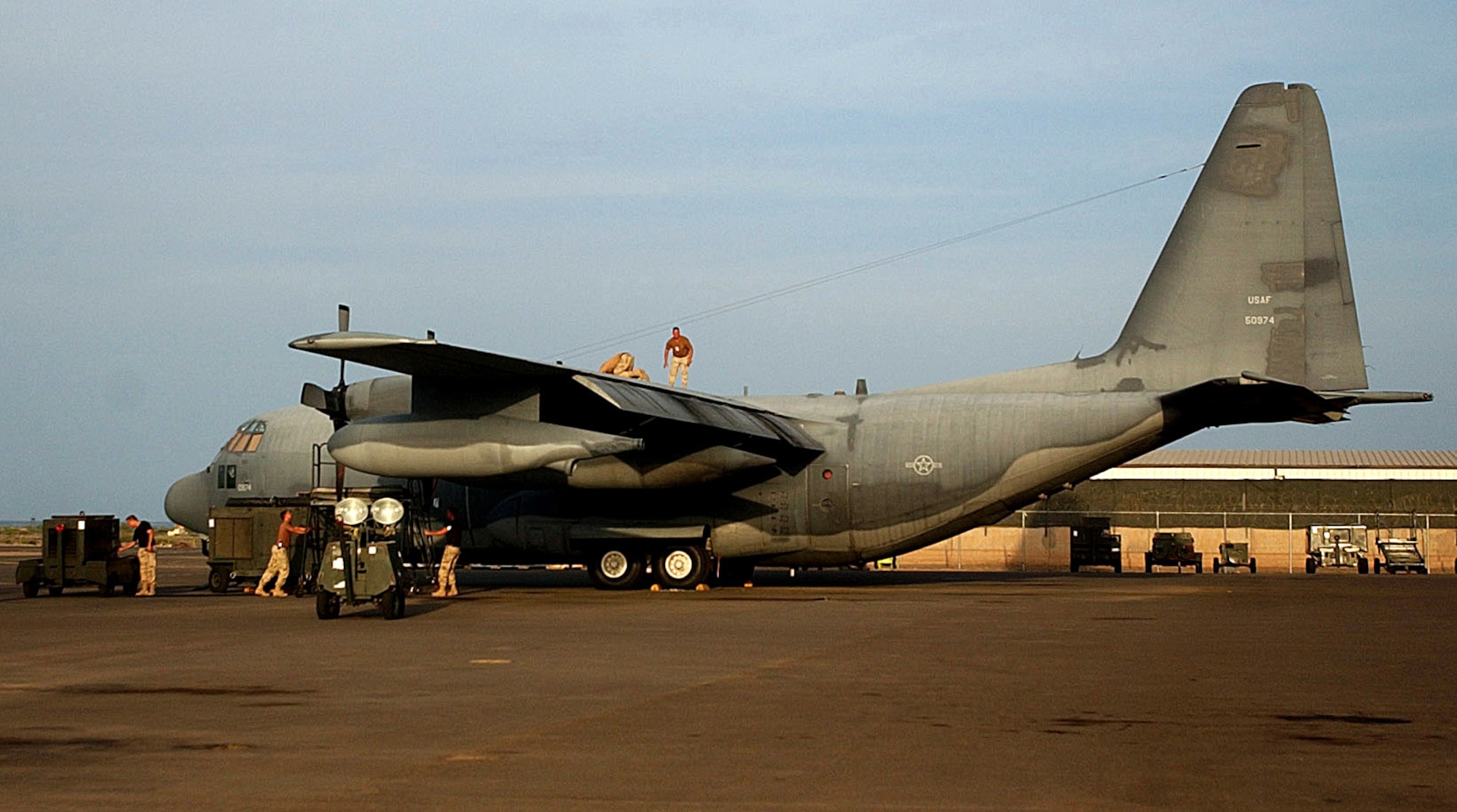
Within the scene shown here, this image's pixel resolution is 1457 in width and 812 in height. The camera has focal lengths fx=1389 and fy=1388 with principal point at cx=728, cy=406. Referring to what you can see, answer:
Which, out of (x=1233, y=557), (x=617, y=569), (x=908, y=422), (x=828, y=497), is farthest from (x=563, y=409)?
(x=1233, y=557)

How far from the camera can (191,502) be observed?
92.5 feet

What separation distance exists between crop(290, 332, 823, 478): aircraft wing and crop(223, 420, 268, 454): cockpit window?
6179mm

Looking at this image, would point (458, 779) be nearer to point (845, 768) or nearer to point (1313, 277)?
point (845, 768)

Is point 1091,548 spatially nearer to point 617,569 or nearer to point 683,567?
point 683,567

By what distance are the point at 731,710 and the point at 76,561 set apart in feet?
58.6

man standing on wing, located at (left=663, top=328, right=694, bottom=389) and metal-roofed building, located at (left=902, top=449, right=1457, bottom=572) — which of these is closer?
man standing on wing, located at (left=663, top=328, right=694, bottom=389)

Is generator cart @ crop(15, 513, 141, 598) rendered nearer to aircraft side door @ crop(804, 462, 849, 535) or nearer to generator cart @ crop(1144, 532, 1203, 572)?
aircraft side door @ crop(804, 462, 849, 535)

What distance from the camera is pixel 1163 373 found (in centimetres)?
2392

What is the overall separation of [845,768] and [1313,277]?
1854 centimetres

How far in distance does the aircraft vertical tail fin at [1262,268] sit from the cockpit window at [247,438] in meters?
16.6

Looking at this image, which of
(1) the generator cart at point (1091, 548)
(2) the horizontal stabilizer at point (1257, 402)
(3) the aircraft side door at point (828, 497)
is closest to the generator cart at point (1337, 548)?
(1) the generator cart at point (1091, 548)

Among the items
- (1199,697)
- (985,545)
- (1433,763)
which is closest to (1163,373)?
(1199,697)

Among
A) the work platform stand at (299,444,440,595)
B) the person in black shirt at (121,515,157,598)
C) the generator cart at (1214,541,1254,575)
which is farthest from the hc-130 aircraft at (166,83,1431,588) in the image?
the generator cart at (1214,541,1254,575)

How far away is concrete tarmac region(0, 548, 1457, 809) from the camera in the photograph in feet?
23.3
